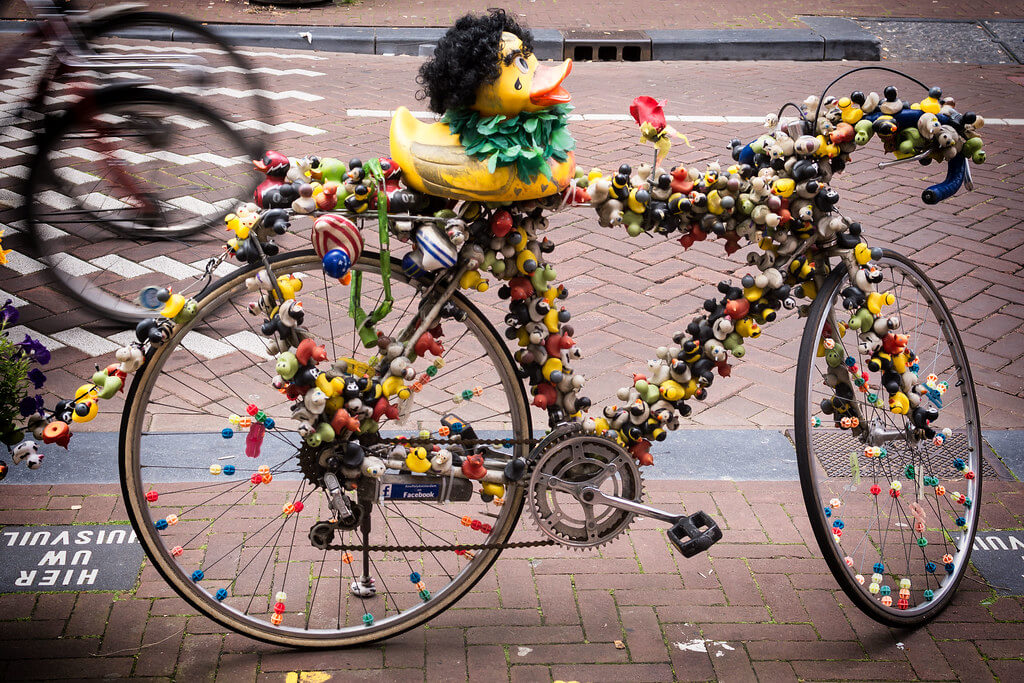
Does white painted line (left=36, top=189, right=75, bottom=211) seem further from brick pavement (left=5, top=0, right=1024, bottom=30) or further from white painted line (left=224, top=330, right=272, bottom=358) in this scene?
brick pavement (left=5, top=0, right=1024, bottom=30)

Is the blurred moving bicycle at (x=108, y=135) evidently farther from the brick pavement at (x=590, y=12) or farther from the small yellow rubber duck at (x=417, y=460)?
the brick pavement at (x=590, y=12)

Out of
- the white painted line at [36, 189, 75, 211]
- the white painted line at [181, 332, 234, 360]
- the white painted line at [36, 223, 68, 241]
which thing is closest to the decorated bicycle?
the white painted line at [181, 332, 234, 360]

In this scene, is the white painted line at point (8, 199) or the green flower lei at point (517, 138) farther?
the white painted line at point (8, 199)

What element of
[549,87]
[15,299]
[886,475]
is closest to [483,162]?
[549,87]

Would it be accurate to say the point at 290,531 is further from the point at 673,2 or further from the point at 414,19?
the point at 673,2

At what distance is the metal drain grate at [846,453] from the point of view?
3.42 metres

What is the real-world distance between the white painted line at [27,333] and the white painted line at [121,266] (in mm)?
572

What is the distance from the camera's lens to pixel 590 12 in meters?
10.5

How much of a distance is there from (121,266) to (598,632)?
324cm

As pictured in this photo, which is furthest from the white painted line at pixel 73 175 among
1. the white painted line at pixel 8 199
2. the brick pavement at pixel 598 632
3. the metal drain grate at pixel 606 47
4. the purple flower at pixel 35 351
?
the metal drain grate at pixel 606 47

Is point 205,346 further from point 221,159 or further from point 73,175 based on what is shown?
point 221,159

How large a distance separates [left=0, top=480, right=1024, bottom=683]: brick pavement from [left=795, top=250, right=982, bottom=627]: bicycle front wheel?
0.12 meters

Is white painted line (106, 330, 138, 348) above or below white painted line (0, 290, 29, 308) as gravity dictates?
below

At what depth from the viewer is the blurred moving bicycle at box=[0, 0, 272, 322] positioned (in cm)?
418
